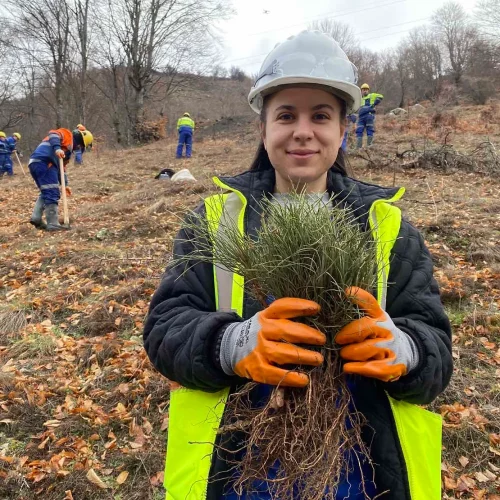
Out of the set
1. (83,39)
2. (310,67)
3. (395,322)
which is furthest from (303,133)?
(83,39)

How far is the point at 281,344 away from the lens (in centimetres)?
103

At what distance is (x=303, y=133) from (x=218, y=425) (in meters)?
0.96

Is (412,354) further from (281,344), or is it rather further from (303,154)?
(303,154)

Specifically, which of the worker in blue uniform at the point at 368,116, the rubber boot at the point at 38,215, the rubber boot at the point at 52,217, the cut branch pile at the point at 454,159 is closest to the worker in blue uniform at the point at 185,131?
the worker in blue uniform at the point at 368,116

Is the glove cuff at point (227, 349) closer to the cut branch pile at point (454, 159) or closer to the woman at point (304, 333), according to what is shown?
the woman at point (304, 333)

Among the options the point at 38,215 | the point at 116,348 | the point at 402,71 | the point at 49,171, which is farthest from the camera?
the point at 402,71

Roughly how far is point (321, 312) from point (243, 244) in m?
0.28

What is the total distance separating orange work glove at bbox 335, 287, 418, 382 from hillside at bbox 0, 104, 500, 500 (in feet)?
1.95

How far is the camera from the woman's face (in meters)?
1.39

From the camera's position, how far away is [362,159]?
10.2m

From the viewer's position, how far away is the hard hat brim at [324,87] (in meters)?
1.37

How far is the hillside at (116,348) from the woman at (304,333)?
1.21ft

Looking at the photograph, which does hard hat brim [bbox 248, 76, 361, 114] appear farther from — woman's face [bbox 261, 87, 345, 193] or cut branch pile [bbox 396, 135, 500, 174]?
cut branch pile [bbox 396, 135, 500, 174]

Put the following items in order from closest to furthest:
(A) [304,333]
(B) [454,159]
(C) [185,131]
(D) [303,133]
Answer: (A) [304,333] < (D) [303,133] < (B) [454,159] < (C) [185,131]
